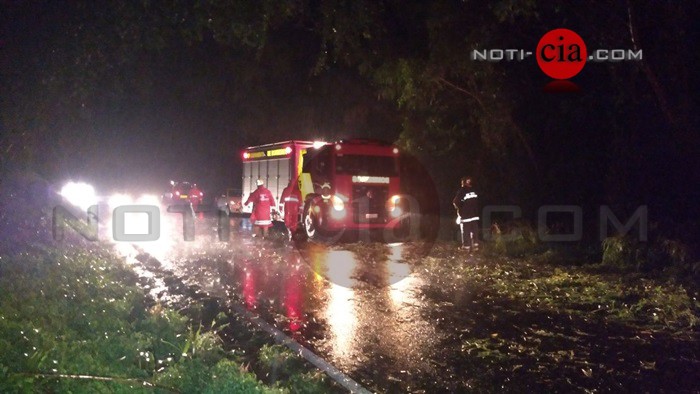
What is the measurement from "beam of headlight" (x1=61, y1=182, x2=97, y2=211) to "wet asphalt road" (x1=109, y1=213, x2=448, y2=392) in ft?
15.0

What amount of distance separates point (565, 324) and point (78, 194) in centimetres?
1796

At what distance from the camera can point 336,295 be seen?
9.84 metres

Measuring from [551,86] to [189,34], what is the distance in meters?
10.3

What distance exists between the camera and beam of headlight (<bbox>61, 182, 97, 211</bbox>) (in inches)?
786

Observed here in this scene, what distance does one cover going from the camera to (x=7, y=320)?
18.5ft

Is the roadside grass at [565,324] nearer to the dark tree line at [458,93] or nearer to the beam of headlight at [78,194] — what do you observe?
the dark tree line at [458,93]

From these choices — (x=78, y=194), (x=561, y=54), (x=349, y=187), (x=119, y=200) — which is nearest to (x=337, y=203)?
(x=349, y=187)

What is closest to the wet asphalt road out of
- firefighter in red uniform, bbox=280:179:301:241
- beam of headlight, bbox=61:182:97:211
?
firefighter in red uniform, bbox=280:179:301:241

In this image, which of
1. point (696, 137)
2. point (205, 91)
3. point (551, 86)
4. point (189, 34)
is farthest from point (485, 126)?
point (205, 91)

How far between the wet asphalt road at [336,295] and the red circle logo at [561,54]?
577 cm

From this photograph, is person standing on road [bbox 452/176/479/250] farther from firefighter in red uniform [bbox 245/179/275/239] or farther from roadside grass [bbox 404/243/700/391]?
firefighter in red uniform [bbox 245/179/275/239]

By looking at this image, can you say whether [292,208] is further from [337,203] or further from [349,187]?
[349,187]

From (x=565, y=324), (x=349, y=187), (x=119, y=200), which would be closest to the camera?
(x=565, y=324)

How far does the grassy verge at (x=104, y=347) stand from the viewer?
4.66 m
